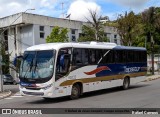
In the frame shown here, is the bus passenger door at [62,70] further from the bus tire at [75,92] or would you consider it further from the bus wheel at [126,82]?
the bus wheel at [126,82]

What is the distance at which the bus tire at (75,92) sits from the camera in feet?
60.3

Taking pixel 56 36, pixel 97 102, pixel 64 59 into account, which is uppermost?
pixel 56 36

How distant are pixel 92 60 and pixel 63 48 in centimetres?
279

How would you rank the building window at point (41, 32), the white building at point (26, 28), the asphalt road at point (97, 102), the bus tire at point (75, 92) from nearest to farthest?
the asphalt road at point (97, 102) < the bus tire at point (75, 92) < the white building at point (26, 28) < the building window at point (41, 32)

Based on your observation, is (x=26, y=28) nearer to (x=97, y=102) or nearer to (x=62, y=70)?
(x=62, y=70)

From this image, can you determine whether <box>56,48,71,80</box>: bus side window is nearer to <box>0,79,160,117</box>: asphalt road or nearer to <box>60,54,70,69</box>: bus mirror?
A: <box>60,54,70,69</box>: bus mirror

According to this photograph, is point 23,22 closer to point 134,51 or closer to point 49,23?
point 49,23

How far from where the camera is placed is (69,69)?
18.0 meters

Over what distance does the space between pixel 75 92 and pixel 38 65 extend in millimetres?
2640

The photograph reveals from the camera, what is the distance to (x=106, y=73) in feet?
69.9

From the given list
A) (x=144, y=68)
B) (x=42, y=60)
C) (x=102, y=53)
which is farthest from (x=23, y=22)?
(x=42, y=60)

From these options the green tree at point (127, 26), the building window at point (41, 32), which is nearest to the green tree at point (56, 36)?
the building window at point (41, 32)

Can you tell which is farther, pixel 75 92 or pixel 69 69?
pixel 75 92

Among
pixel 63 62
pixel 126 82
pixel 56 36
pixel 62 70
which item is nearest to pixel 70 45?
pixel 63 62
